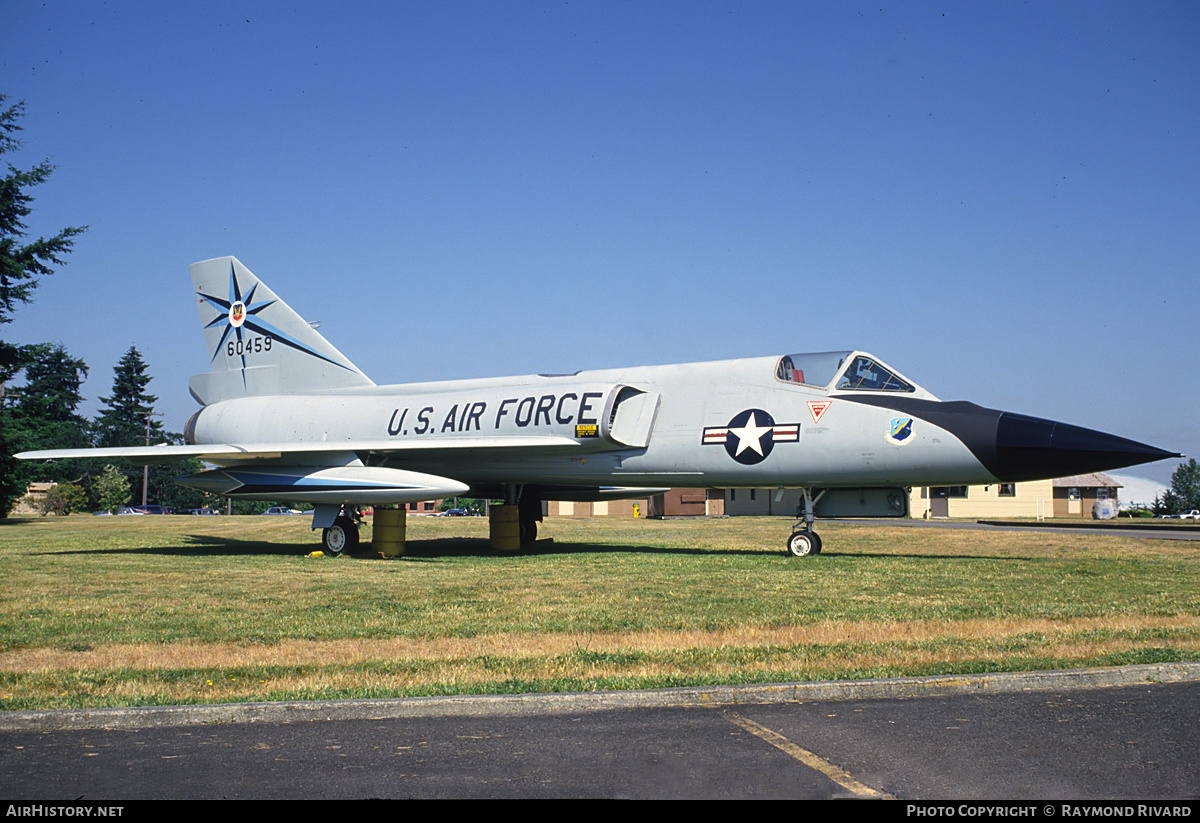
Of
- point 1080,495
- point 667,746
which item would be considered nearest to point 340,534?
point 667,746

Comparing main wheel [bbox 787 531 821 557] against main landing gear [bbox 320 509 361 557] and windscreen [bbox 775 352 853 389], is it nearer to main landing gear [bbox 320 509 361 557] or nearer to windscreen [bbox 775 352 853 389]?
windscreen [bbox 775 352 853 389]

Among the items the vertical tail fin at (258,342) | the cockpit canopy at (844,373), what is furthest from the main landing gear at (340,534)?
the cockpit canopy at (844,373)

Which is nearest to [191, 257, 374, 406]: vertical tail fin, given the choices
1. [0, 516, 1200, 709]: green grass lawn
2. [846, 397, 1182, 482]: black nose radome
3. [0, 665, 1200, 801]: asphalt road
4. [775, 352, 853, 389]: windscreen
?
[0, 516, 1200, 709]: green grass lawn

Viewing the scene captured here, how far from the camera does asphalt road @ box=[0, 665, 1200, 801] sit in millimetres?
3723

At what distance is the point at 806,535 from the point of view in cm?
1560

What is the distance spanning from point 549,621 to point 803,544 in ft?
26.9

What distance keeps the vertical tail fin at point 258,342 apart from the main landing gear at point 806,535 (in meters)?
10.3

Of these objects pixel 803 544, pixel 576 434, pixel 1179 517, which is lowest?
pixel 1179 517

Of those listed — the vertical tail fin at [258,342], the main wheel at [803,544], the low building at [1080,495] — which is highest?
the vertical tail fin at [258,342]

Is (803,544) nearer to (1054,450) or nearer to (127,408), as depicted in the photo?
(1054,450)

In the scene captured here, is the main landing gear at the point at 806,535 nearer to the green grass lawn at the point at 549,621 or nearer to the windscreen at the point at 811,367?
the green grass lawn at the point at 549,621

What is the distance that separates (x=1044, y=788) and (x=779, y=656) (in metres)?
2.80

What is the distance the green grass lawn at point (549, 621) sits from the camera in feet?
19.3
